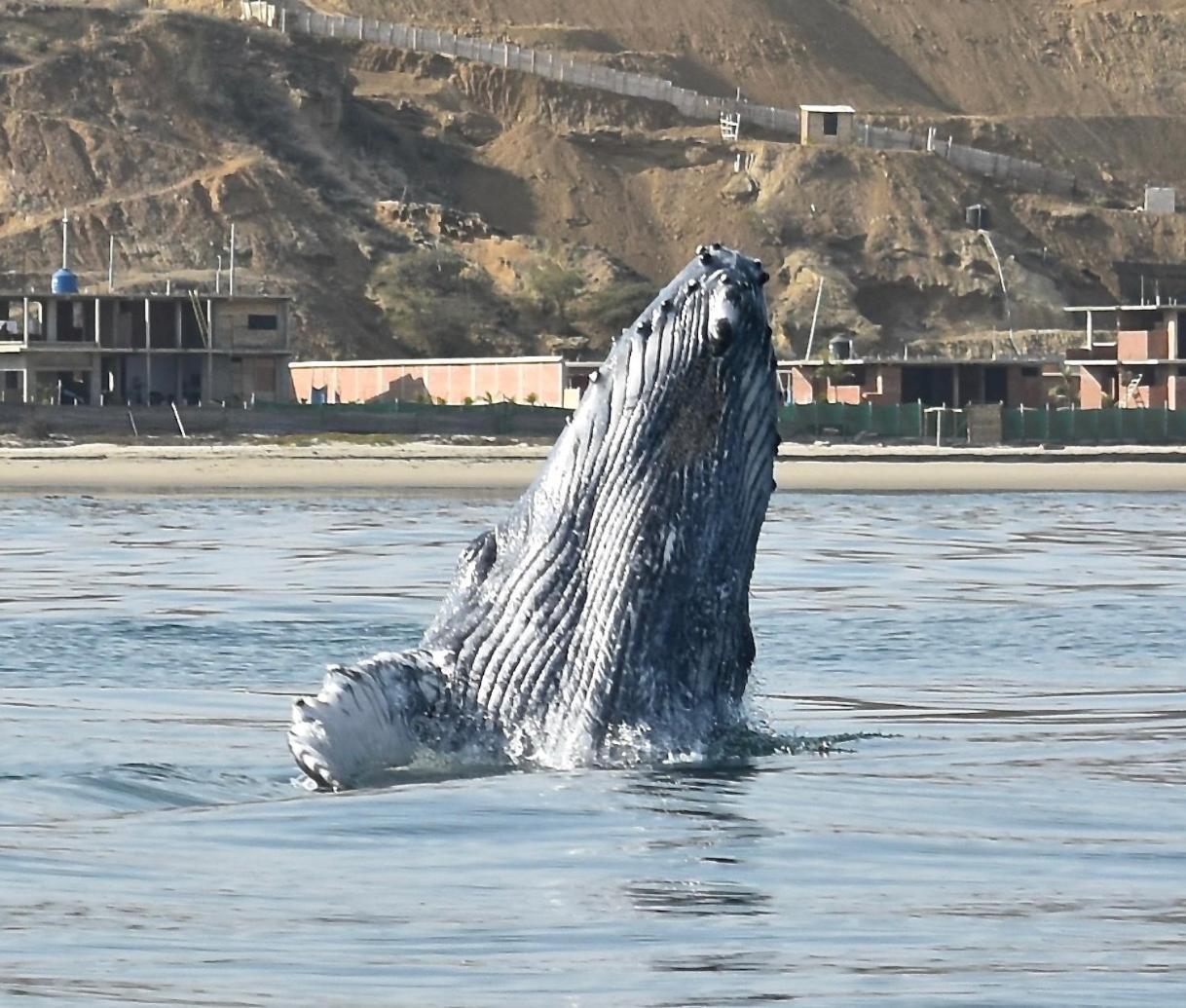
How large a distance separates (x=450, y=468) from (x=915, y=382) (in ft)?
169

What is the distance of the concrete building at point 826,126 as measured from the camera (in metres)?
190

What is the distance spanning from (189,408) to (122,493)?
3312 centimetres

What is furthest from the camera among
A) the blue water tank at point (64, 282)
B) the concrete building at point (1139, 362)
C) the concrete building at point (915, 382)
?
the concrete building at point (915, 382)

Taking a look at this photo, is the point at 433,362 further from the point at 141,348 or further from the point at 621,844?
the point at 621,844

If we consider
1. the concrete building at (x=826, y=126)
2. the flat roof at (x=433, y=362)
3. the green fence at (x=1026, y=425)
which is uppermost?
the concrete building at (x=826, y=126)

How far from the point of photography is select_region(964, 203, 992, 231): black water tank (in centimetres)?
17562

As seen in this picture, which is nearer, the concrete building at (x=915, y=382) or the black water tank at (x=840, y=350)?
the concrete building at (x=915, y=382)

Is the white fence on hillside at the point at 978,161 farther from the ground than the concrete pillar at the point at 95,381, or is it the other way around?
the white fence on hillside at the point at 978,161

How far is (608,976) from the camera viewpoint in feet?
25.4

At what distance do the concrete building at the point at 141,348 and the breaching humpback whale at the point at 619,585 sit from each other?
95.4 meters

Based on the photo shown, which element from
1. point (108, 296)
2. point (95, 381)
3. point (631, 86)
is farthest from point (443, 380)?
point (631, 86)

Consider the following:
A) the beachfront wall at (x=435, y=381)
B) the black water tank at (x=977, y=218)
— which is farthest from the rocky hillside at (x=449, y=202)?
the beachfront wall at (x=435, y=381)

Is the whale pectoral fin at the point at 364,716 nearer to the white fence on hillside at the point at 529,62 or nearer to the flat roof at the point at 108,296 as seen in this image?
the flat roof at the point at 108,296

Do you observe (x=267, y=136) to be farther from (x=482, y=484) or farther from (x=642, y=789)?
(x=642, y=789)
